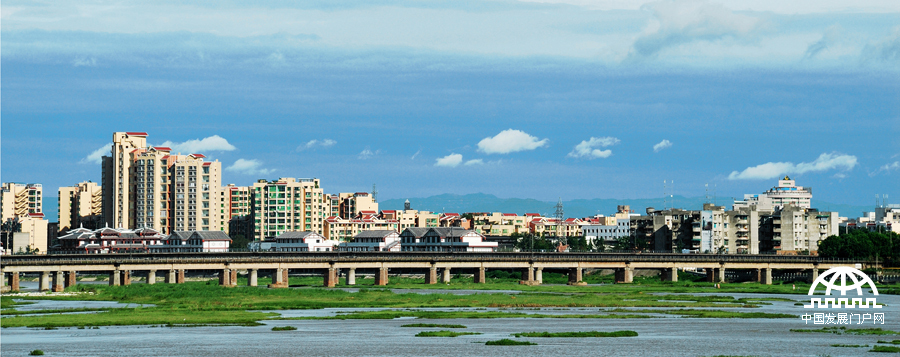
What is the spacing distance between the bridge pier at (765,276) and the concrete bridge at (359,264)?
0.51 ft

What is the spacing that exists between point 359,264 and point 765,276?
211ft

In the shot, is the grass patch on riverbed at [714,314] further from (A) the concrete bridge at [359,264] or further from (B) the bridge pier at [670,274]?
(B) the bridge pier at [670,274]

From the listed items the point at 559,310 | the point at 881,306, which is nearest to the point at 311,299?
the point at 559,310

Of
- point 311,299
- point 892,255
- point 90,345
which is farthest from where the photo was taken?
point 892,255

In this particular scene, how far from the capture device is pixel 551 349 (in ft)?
196

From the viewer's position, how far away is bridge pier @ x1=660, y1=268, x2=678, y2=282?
167000 millimetres

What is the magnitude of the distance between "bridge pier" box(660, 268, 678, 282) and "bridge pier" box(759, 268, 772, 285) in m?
13.9

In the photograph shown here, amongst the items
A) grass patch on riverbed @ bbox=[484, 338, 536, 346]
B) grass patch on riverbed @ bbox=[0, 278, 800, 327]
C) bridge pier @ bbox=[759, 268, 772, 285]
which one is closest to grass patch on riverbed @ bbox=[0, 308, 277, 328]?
grass patch on riverbed @ bbox=[0, 278, 800, 327]

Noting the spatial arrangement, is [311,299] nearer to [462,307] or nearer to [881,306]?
[462,307]

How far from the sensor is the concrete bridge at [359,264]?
137 m

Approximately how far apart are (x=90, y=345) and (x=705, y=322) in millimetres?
43595

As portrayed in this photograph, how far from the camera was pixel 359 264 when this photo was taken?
15000cm

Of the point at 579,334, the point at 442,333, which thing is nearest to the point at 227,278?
the point at 442,333

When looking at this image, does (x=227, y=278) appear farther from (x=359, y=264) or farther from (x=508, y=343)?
(x=508, y=343)
